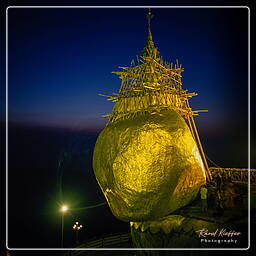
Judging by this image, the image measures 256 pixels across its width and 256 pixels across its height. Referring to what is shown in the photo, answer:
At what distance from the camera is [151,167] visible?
463 cm

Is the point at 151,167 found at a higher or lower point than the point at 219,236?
higher

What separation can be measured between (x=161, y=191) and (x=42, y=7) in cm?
495

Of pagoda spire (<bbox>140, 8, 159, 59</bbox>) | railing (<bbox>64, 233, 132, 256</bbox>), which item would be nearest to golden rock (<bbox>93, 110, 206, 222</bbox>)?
pagoda spire (<bbox>140, 8, 159, 59</bbox>)

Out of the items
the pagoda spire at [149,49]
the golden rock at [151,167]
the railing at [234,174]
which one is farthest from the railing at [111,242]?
the pagoda spire at [149,49]

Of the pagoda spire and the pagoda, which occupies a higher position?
the pagoda spire

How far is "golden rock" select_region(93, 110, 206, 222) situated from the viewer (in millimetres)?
4637

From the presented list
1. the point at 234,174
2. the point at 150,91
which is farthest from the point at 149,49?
the point at 234,174

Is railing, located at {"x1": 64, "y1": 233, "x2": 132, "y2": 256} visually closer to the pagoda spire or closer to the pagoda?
the pagoda

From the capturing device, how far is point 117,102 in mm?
5910

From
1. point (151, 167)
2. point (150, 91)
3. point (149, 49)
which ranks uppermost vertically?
point (149, 49)

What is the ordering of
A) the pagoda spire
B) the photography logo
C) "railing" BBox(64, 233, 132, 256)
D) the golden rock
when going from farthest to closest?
"railing" BBox(64, 233, 132, 256), the pagoda spire, the photography logo, the golden rock

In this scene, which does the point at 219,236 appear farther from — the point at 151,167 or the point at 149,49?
the point at 149,49

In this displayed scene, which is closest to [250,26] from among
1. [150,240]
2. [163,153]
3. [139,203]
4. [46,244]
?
[163,153]

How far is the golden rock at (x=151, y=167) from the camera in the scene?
4.64 meters
